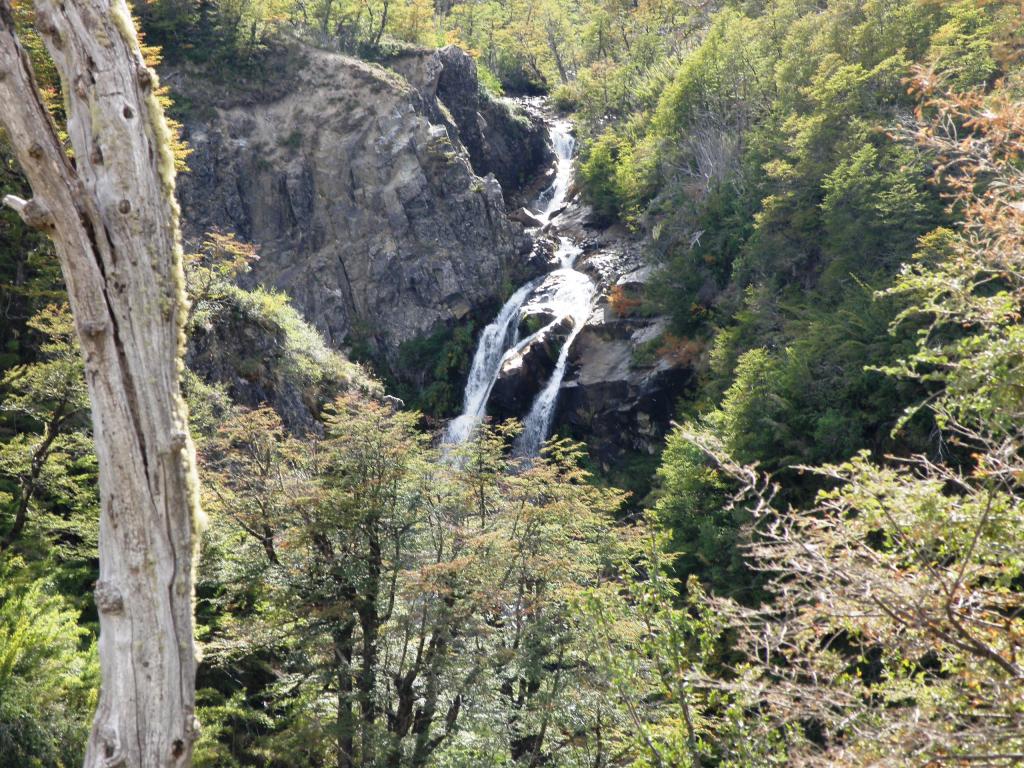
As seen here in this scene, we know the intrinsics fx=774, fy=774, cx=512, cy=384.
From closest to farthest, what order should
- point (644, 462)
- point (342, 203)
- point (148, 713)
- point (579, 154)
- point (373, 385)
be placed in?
point (148, 713) → point (373, 385) → point (644, 462) → point (342, 203) → point (579, 154)

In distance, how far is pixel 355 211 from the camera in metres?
34.9

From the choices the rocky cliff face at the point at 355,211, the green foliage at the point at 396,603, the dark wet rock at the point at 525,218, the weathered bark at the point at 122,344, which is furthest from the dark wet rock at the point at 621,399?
the weathered bark at the point at 122,344

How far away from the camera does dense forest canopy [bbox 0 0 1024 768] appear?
409 centimetres

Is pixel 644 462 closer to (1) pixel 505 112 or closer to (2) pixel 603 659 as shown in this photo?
(2) pixel 603 659

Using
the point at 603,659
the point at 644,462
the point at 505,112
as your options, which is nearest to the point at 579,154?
the point at 505,112

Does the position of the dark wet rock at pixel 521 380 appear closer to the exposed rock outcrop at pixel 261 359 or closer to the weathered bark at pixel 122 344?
the exposed rock outcrop at pixel 261 359

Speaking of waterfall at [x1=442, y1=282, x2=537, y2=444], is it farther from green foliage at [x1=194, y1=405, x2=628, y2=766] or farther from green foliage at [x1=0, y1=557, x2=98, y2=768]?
green foliage at [x1=0, y1=557, x2=98, y2=768]

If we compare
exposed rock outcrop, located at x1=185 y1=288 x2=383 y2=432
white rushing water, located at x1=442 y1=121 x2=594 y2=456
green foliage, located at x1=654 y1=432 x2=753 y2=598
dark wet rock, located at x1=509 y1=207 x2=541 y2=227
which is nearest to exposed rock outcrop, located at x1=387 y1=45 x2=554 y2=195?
dark wet rock, located at x1=509 y1=207 x2=541 y2=227

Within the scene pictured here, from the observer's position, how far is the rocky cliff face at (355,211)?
34.2 m

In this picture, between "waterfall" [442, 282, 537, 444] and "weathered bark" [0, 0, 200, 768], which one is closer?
"weathered bark" [0, 0, 200, 768]

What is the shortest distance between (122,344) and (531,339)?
26.4 metres

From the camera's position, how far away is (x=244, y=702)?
11133 millimetres

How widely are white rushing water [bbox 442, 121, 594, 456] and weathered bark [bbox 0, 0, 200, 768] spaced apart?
2236 centimetres

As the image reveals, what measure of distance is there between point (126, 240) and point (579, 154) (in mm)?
41425
